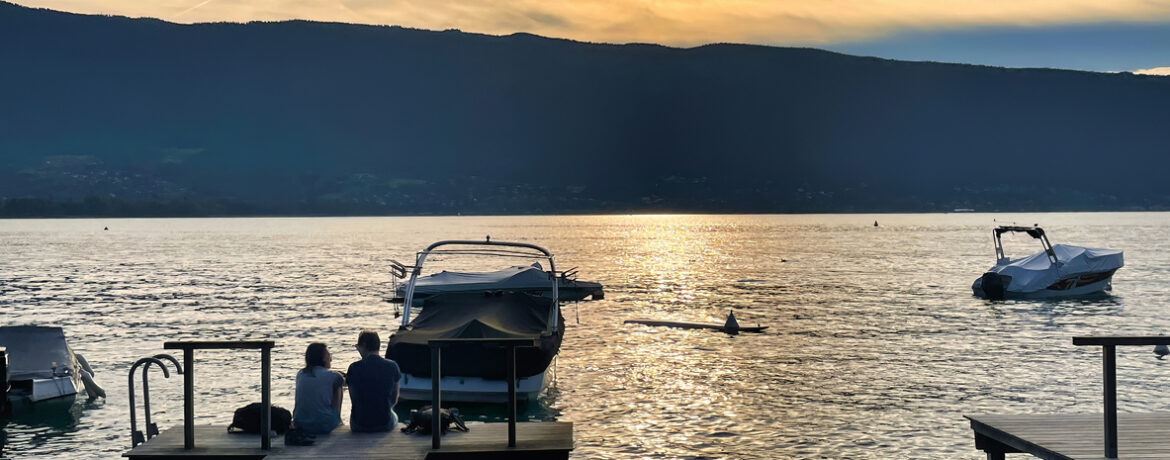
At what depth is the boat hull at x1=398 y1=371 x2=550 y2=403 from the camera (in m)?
28.0

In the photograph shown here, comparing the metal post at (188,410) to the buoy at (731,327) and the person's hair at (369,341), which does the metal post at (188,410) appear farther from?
the buoy at (731,327)

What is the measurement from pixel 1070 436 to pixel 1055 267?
5616 centimetres

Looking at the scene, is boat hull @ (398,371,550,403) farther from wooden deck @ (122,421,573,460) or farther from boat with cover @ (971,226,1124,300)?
boat with cover @ (971,226,1124,300)

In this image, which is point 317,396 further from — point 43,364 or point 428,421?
point 43,364

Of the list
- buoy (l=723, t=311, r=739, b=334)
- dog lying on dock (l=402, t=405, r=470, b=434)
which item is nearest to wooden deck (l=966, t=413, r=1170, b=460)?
dog lying on dock (l=402, t=405, r=470, b=434)

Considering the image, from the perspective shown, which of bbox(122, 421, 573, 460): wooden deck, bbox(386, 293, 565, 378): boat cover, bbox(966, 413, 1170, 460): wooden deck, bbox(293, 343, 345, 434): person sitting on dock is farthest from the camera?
bbox(386, 293, 565, 378): boat cover

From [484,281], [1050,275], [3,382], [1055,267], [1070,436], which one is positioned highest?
[1070,436]

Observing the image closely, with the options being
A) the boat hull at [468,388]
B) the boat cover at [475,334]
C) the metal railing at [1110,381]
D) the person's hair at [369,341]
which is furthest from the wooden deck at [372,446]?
the boat hull at [468,388]

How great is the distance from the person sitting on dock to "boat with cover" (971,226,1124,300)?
186ft

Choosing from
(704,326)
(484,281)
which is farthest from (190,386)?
(484,281)

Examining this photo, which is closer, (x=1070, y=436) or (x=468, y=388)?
(x=1070, y=436)

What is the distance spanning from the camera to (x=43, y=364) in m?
29.7

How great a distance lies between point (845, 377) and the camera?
3591 cm

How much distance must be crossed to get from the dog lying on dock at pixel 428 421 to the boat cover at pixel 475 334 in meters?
7.44
